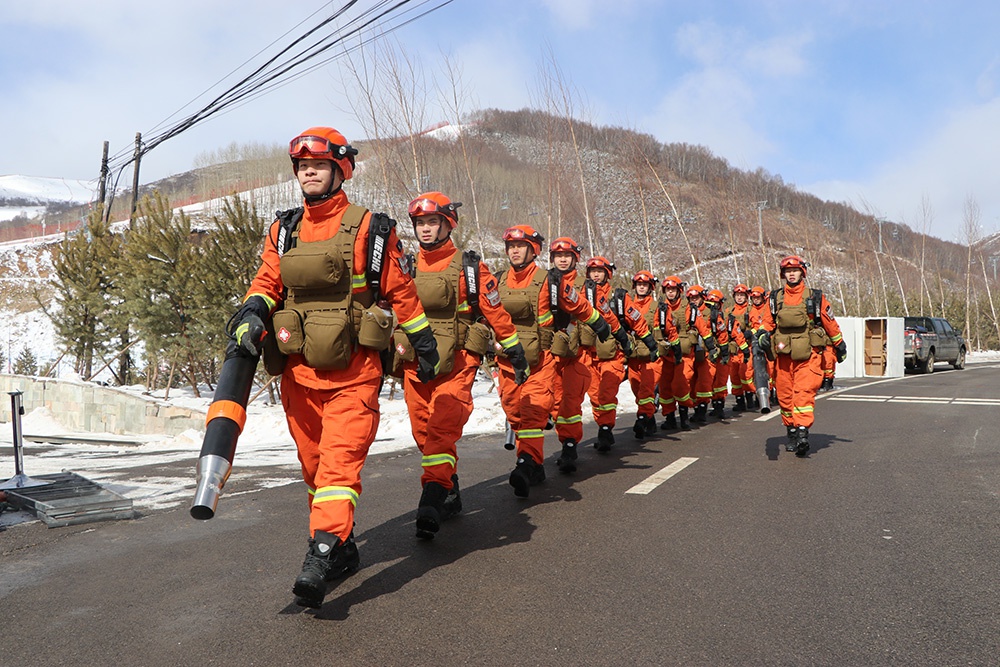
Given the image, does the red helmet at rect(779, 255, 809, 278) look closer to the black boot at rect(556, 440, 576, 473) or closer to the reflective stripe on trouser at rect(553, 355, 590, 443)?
the reflective stripe on trouser at rect(553, 355, 590, 443)

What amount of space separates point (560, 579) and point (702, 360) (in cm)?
790

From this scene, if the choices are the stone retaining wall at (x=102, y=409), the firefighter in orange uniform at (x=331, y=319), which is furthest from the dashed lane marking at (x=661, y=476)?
the stone retaining wall at (x=102, y=409)

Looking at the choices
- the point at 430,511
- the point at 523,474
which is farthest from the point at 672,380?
the point at 430,511

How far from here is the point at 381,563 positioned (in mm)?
4148

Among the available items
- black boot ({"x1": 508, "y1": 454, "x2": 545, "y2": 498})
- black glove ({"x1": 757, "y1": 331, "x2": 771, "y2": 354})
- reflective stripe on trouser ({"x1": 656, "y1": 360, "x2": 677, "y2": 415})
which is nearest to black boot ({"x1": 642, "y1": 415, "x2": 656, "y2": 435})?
reflective stripe on trouser ({"x1": 656, "y1": 360, "x2": 677, "y2": 415})

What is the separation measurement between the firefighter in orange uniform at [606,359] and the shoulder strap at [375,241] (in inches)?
169

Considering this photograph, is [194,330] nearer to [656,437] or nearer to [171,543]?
[656,437]

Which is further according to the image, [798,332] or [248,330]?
[798,332]

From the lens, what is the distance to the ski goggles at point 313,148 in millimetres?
3703

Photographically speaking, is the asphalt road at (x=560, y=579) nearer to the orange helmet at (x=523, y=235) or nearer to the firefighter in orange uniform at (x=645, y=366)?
the orange helmet at (x=523, y=235)

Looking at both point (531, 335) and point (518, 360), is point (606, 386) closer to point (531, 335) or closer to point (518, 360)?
point (531, 335)

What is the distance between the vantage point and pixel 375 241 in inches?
147

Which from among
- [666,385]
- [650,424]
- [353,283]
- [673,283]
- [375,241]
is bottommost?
[650,424]

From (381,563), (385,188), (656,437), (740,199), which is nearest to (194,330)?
(385,188)
